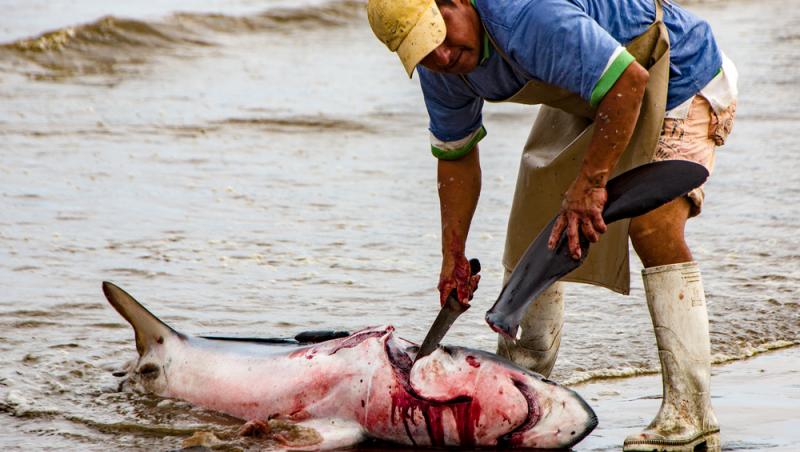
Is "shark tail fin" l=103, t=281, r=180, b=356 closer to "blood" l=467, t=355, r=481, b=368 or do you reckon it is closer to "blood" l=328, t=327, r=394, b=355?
"blood" l=328, t=327, r=394, b=355

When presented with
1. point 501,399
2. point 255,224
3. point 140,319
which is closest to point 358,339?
point 501,399

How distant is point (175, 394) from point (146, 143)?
5.99 metres

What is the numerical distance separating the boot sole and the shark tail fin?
5.81ft

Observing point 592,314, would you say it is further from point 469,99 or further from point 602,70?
point 602,70

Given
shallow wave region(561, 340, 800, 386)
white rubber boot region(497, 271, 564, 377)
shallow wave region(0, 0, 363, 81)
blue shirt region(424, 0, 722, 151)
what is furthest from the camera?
shallow wave region(0, 0, 363, 81)

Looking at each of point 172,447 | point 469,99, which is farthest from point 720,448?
point 172,447

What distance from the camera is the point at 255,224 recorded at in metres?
7.81

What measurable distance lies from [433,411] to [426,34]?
129 centimetres

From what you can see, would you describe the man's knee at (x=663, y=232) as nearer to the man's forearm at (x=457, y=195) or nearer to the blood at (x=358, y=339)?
the man's forearm at (x=457, y=195)

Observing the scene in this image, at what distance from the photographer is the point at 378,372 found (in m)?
4.23

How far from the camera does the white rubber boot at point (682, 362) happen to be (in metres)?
3.94

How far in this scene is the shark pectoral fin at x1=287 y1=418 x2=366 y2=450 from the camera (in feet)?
13.6

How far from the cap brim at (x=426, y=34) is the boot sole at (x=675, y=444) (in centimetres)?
142

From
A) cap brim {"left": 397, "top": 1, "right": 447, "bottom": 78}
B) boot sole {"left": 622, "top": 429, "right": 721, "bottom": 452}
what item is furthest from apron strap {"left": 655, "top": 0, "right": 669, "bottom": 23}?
boot sole {"left": 622, "top": 429, "right": 721, "bottom": 452}
